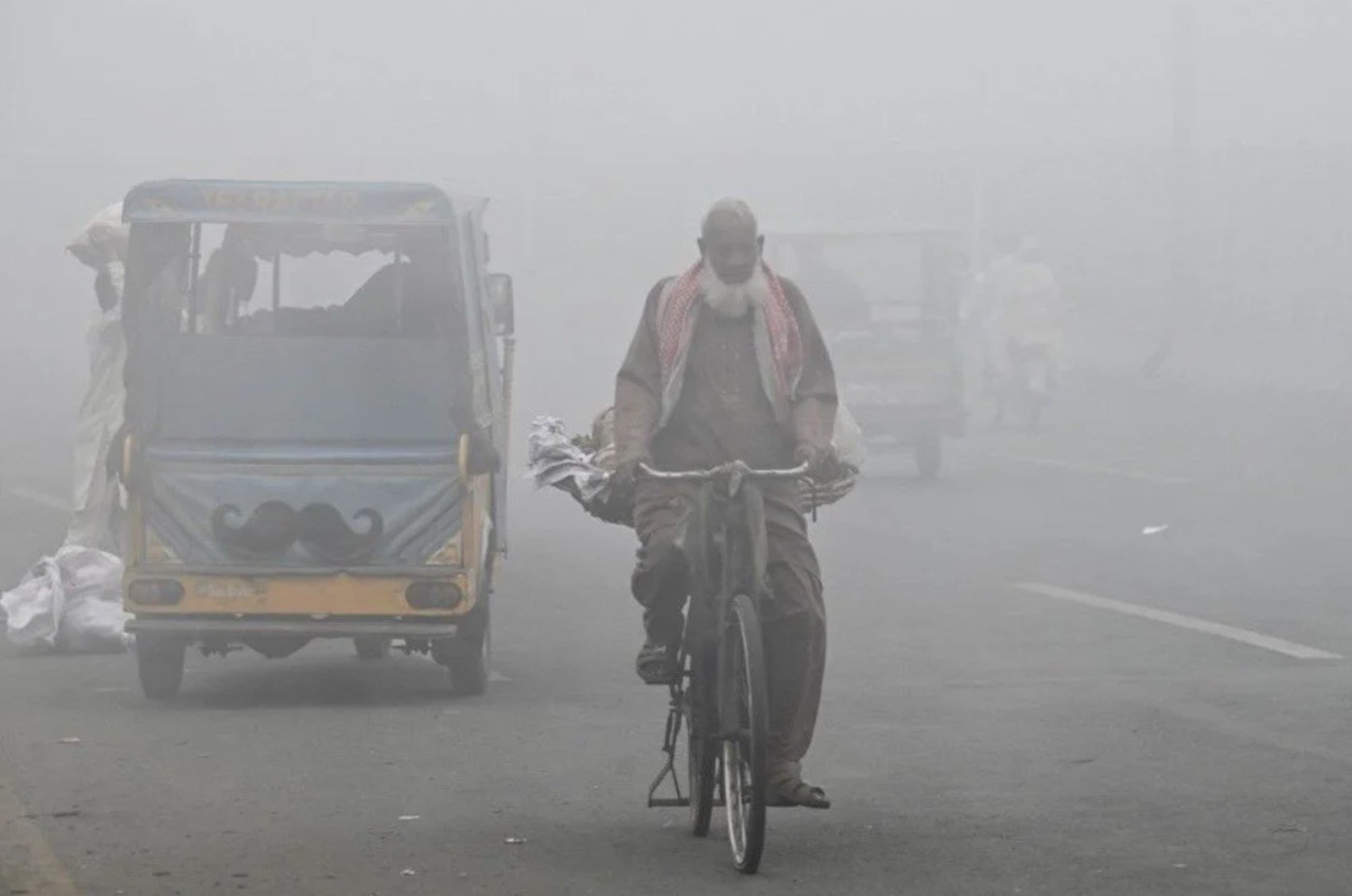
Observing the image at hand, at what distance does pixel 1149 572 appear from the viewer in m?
17.0

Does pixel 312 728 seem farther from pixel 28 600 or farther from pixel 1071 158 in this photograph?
pixel 1071 158

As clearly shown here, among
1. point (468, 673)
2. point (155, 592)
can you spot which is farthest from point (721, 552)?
point (155, 592)

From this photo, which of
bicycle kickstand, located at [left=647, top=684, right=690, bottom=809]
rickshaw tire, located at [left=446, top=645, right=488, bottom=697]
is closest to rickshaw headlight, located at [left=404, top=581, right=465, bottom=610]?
rickshaw tire, located at [left=446, top=645, right=488, bottom=697]

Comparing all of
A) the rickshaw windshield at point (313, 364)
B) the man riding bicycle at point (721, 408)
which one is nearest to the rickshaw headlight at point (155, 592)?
the rickshaw windshield at point (313, 364)

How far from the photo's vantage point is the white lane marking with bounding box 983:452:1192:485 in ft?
77.7

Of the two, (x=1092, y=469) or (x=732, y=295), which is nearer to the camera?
(x=732, y=295)

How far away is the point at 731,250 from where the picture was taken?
864cm

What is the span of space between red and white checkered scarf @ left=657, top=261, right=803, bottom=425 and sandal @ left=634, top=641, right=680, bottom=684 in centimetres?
67

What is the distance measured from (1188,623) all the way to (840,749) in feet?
14.8

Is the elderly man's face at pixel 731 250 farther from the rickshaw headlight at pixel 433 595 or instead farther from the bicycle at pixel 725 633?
the rickshaw headlight at pixel 433 595

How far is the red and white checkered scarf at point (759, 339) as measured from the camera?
28.3ft

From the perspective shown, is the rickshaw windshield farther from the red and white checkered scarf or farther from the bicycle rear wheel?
the bicycle rear wheel

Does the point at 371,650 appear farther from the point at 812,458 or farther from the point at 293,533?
the point at 812,458

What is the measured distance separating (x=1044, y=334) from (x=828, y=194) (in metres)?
35.9
